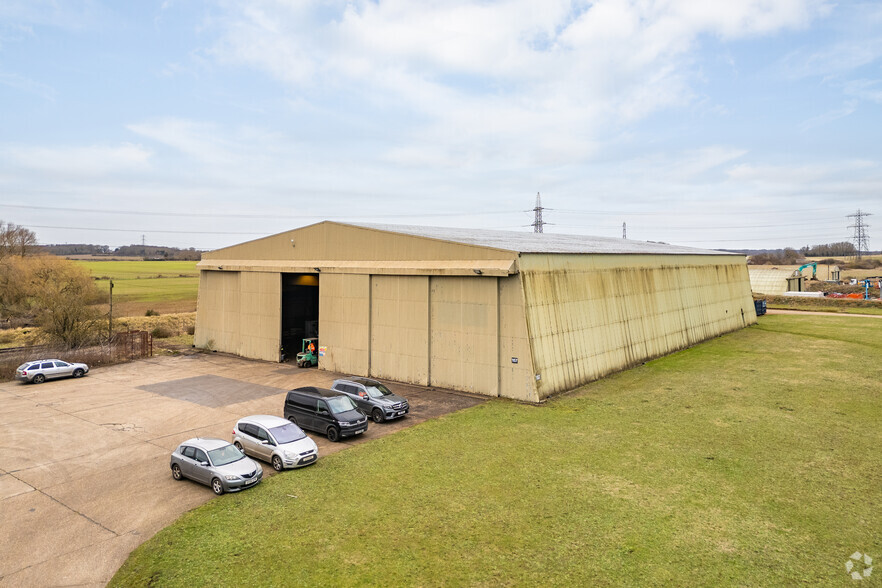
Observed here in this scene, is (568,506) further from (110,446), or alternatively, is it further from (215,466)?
(110,446)

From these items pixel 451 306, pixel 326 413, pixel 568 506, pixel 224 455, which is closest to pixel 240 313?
pixel 451 306

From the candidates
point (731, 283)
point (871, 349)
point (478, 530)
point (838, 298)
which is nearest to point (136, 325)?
point (478, 530)

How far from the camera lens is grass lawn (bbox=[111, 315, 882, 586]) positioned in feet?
37.6

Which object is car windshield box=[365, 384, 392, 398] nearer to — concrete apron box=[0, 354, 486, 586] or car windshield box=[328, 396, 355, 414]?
concrete apron box=[0, 354, 486, 586]

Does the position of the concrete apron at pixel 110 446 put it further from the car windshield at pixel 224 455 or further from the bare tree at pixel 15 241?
the bare tree at pixel 15 241

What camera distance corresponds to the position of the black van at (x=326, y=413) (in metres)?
20.3

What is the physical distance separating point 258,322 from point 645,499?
30.2 meters

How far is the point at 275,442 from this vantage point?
58.0ft

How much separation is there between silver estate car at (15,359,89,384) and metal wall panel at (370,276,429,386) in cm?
1878

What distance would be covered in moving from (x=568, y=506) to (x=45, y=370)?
32.0 m

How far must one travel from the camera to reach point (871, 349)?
36.9 metres

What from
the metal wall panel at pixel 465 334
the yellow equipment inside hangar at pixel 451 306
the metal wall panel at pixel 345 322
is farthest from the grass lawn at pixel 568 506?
the metal wall panel at pixel 345 322

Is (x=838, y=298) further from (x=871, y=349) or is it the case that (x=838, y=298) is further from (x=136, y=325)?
(x=136, y=325)

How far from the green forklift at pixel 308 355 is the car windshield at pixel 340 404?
13860 mm
